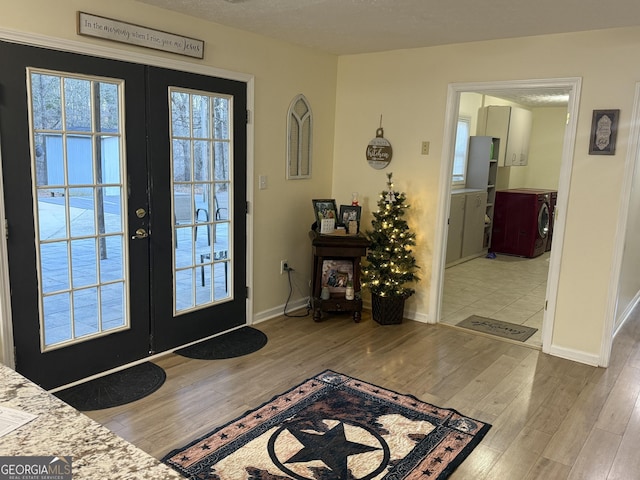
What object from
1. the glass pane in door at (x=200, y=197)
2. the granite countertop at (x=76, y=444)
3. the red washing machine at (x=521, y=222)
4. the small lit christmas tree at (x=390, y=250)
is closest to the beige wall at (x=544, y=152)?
the red washing machine at (x=521, y=222)

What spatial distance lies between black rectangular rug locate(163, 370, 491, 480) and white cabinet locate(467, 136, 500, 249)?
4879 millimetres

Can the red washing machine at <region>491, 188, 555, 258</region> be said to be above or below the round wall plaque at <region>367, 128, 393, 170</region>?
below

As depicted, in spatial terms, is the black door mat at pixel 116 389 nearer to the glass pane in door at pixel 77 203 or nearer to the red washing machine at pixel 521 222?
the glass pane in door at pixel 77 203

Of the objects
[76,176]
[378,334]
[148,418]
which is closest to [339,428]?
[148,418]

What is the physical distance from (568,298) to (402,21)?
2371 millimetres

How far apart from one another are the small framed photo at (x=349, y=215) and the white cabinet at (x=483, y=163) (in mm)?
3369

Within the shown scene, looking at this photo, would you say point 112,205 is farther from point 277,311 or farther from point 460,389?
point 460,389

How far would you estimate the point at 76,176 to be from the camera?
2.97 metres

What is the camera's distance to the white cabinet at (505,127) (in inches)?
294

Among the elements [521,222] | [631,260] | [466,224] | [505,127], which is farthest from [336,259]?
[505,127]

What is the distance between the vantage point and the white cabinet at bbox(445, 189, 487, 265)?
22.1 feet

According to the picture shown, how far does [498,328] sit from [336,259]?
1.55 meters

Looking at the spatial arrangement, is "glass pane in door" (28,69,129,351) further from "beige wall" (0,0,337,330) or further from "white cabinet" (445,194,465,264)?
"white cabinet" (445,194,465,264)

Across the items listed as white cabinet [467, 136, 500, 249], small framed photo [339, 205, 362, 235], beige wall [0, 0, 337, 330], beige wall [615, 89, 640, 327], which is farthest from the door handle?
white cabinet [467, 136, 500, 249]
